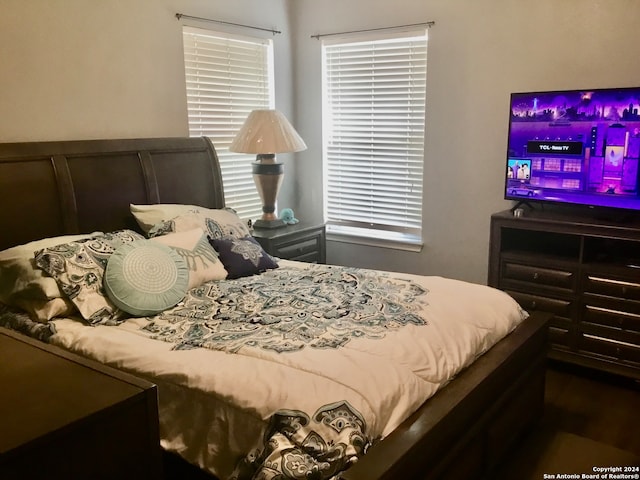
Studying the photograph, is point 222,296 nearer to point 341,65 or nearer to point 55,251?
point 55,251

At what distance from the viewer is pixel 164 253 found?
8.95 ft

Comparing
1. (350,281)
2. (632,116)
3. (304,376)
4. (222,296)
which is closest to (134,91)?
(222,296)

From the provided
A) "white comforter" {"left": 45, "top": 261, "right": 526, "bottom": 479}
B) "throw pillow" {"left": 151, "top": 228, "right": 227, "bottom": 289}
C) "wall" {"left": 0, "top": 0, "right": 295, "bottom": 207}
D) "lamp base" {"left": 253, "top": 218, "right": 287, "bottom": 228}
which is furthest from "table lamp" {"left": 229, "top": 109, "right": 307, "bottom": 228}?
"white comforter" {"left": 45, "top": 261, "right": 526, "bottom": 479}

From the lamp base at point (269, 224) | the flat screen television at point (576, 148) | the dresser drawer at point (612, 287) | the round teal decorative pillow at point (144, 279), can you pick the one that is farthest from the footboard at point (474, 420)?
the lamp base at point (269, 224)

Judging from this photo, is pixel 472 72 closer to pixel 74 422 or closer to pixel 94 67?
pixel 94 67

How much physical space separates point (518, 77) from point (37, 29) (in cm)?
280

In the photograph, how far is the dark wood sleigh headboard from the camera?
284 cm

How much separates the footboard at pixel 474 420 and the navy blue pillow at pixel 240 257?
1.35m

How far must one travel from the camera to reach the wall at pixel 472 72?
10.9 ft

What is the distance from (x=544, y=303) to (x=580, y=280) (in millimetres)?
248

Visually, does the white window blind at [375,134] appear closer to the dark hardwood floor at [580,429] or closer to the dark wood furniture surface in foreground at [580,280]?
the dark wood furniture surface in foreground at [580,280]

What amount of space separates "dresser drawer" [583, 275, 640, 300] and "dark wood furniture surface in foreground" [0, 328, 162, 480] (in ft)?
8.47

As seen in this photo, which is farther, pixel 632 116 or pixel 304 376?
pixel 632 116

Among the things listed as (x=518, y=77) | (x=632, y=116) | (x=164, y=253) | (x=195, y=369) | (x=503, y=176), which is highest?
(x=518, y=77)
